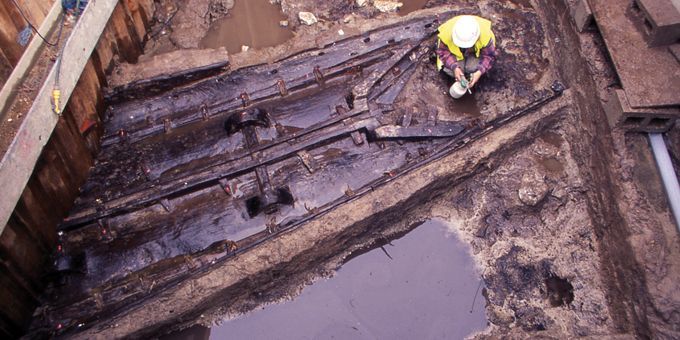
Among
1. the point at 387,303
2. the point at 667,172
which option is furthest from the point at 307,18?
the point at 667,172

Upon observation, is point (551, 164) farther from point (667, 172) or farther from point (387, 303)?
point (387, 303)

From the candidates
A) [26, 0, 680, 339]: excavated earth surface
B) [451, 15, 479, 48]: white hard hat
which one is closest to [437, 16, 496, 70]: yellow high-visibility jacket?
[451, 15, 479, 48]: white hard hat

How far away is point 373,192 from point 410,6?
2977mm

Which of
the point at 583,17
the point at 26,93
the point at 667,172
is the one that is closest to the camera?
the point at 26,93

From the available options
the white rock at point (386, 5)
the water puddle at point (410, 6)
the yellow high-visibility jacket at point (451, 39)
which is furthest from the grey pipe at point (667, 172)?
the white rock at point (386, 5)

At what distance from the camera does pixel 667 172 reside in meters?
4.29

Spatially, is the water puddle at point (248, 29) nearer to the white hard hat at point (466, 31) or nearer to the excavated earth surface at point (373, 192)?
the excavated earth surface at point (373, 192)

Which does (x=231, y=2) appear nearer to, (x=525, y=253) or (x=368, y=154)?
(x=368, y=154)

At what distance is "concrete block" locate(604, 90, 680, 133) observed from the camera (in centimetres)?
433

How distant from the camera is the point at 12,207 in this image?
3826mm

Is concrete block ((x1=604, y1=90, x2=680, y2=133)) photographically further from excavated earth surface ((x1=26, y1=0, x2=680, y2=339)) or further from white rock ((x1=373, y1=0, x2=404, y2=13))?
white rock ((x1=373, y1=0, x2=404, y2=13))

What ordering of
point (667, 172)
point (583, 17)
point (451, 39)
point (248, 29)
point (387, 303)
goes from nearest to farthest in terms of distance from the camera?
1. point (667, 172)
2. point (387, 303)
3. point (583, 17)
4. point (451, 39)
5. point (248, 29)

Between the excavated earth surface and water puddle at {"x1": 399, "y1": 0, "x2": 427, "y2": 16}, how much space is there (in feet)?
1.90

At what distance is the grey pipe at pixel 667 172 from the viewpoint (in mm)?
4137
